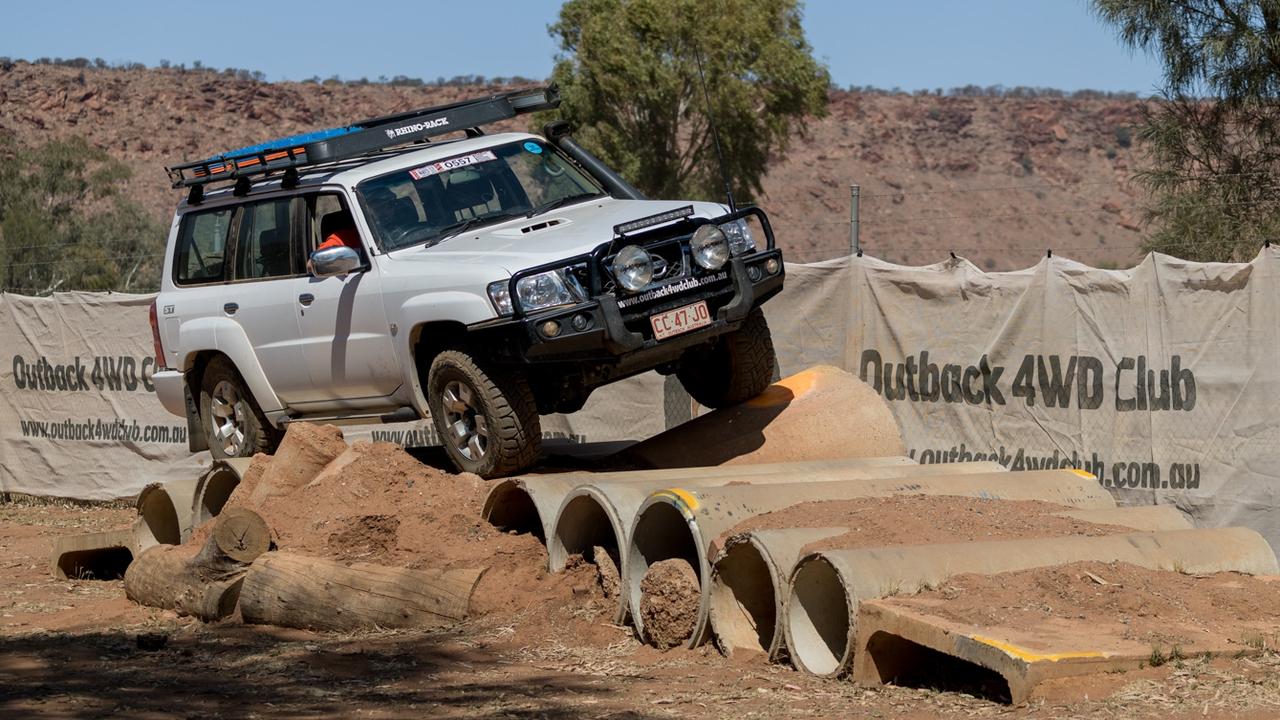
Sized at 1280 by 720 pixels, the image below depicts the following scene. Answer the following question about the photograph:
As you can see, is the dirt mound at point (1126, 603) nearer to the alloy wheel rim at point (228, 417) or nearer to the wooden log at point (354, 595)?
the wooden log at point (354, 595)

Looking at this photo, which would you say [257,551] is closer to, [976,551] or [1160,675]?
[976,551]

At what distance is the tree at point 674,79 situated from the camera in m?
37.6

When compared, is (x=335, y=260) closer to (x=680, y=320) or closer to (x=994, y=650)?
(x=680, y=320)

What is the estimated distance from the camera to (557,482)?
27.9 feet

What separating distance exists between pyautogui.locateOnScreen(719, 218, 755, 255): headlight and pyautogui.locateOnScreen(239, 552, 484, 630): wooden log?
240 cm

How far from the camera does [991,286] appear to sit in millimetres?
11219

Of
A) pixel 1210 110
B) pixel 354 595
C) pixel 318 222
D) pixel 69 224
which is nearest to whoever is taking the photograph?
pixel 354 595

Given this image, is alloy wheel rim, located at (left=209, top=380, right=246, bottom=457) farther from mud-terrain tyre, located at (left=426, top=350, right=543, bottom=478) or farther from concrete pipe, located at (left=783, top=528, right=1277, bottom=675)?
concrete pipe, located at (left=783, top=528, right=1277, bottom=675)

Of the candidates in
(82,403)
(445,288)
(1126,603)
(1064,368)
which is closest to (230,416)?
(445,288)

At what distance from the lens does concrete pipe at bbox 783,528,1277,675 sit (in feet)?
21.2

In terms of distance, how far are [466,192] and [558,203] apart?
0.58 m

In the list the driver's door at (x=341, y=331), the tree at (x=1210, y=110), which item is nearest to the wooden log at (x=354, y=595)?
the driver's door at (x=341, y=331)

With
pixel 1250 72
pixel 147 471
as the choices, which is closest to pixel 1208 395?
pixel 147 471

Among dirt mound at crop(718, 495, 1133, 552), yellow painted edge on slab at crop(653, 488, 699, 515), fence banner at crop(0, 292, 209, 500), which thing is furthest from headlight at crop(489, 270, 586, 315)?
fence banner at crop(0, 292, 209, 500)
